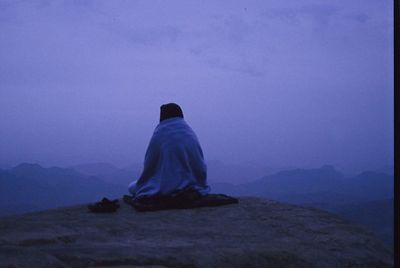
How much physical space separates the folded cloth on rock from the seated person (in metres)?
0.06

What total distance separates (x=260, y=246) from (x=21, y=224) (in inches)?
103

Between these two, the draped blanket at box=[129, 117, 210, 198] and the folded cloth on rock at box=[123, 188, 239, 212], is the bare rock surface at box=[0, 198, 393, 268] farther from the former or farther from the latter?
the draped blanket at box=[129, 117, 210, 198]

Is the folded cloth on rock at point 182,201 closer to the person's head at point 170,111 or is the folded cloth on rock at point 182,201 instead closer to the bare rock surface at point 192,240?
the bare rock surface at point 192,240

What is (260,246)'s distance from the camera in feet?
11.6

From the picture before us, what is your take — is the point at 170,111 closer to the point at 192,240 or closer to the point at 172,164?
the point at 172,164

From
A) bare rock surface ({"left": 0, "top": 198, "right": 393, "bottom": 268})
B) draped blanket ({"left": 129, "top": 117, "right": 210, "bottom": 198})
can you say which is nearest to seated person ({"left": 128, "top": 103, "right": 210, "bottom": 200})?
draped blanket ({"left": 129, "top": 117, "right": 210, "bottom": 198})

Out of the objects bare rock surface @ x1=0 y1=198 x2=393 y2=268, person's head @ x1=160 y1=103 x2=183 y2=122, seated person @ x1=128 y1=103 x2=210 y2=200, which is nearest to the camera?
bare rock surface @ x1=0 y1=198 x2=393 y2=268

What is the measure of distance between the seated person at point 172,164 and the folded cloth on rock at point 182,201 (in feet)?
0.20

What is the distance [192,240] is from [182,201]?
7.68ft

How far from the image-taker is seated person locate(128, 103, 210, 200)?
21.3 ft

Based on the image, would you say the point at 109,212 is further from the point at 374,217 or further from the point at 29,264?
the point at 374,217
